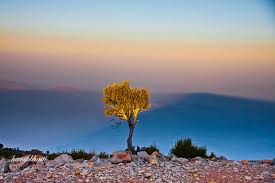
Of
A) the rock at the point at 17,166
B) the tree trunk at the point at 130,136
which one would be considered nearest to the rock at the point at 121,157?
the rock at the point at 17,166

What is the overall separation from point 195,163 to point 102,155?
6771mm

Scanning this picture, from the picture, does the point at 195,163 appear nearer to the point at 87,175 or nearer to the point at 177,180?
the point at 177,180

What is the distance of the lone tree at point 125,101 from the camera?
99.7 feet

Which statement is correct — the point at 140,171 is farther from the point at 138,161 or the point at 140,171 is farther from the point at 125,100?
the point at 125,100

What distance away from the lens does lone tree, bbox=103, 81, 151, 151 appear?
30.4 meters

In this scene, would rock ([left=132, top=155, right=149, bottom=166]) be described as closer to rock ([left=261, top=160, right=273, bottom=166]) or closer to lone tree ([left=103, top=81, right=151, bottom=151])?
rock ([left=261, top=160, right=273, bottom=166])

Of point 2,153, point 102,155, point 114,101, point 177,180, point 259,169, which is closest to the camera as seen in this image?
point 177,180

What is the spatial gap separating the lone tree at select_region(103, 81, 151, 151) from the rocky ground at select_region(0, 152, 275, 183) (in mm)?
9361

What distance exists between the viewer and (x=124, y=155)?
20.3m

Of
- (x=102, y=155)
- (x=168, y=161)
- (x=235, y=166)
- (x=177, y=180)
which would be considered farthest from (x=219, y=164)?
(x=102, y=155)

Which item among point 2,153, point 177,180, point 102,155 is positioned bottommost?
point 177,180

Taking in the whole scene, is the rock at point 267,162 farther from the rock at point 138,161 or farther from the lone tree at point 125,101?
the lone tree at point 125,101

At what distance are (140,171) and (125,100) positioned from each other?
39.7ft

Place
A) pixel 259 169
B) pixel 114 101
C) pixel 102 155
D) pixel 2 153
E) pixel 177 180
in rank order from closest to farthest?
pixel 177 180
pixel 259 169
pixel 102 155
pixel 114 101
pixel 2 153
